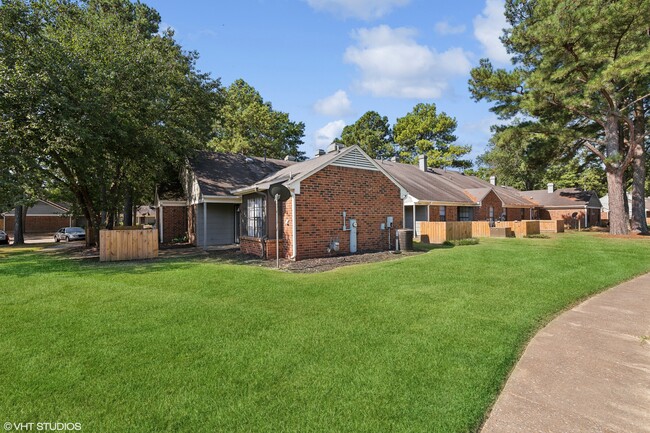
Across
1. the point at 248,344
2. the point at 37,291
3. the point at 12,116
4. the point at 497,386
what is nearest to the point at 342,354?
the point at 248,344

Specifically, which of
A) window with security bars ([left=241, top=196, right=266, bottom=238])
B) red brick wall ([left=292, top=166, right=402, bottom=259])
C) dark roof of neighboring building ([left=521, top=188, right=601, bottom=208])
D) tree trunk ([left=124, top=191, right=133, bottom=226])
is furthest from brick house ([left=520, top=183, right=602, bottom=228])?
tree trunk ([left=124, top=191, right=133, bottom=226])

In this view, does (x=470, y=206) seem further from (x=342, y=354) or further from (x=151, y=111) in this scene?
(x=342, y=354)

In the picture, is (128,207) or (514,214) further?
(514,214)

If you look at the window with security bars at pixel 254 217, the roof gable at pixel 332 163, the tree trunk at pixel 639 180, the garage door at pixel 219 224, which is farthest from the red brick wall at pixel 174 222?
the tree trunk at pixel 639 180

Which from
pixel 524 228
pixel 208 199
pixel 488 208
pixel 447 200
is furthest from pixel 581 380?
pixel 488 208

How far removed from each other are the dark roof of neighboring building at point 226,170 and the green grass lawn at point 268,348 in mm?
9924

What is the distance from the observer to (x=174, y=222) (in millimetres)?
21531

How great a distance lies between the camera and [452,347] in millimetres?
4496

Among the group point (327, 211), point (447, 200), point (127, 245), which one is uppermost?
point (447, 200)

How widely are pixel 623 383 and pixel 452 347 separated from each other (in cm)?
178

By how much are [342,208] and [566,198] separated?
35.7 meters

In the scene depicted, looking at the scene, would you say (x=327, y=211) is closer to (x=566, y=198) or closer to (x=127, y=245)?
(x=127, y=245)

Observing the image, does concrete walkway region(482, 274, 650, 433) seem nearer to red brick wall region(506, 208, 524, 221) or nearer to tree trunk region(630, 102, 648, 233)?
tree trunk region(630, 102, 648, 233)

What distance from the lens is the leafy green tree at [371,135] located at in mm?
47844
